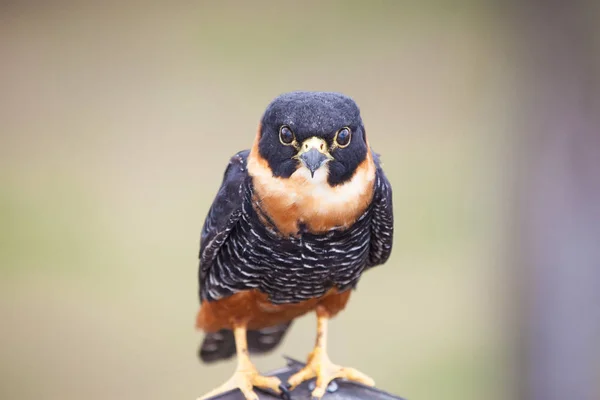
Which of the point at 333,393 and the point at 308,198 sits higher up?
the point at 308,198

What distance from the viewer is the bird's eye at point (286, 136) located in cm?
130

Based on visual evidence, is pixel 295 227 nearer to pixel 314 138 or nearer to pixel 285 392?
pixel 314 138

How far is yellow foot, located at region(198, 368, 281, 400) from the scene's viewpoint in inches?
64.6

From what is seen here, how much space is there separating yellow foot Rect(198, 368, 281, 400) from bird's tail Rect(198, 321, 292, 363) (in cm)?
25

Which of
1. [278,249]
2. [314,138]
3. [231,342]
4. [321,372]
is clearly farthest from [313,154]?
[231,342]

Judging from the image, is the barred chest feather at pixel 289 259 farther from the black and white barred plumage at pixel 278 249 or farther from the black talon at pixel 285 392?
the black talon at pixel 285 392

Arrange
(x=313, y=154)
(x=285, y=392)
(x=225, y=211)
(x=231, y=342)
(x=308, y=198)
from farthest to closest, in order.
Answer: (x=231, y=342), (x=285, y=392), (x=225, y=211), (x=308, y=198), (x=313, y=154)

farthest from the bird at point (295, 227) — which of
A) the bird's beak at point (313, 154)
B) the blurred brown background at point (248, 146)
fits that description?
the blurred brown background at point (248, 146)

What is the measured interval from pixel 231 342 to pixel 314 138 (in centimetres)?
87

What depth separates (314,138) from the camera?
1275 millimetres

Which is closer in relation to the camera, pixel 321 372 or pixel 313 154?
pixel 313 154
